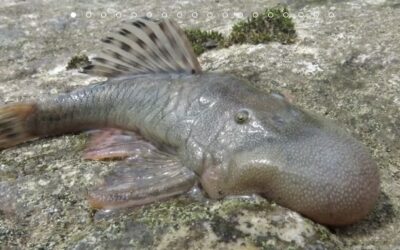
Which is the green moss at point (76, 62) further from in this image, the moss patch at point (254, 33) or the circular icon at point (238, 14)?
the circular icon at point (238, 14)

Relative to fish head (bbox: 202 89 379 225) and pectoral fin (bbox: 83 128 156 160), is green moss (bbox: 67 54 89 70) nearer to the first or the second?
pectoral fin (bbox: 83 128 156 160)

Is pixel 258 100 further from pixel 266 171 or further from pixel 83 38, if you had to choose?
pixel 83 38

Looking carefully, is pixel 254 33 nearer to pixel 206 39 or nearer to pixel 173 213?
pixel 206 39

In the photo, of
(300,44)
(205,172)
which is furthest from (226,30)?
(205,172)

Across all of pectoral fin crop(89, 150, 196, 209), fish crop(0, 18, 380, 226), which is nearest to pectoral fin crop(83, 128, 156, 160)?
fish crop(0, 18, 380, 226)

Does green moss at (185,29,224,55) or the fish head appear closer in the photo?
the fish head

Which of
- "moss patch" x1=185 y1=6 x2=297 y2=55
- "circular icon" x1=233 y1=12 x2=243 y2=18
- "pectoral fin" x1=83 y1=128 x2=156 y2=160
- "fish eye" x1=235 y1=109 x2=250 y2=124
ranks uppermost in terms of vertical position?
"circular icon" x1=233 y1=12 x2=243 y2=18
